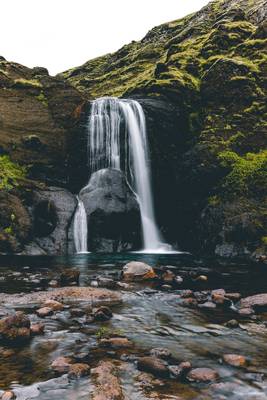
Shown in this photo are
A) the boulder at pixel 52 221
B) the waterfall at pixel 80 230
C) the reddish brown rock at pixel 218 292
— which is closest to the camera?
the reddish brown rock at pixel 218 292

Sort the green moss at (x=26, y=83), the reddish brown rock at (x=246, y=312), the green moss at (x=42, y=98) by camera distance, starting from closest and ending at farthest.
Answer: the reddish brown rock at (x=246, y=312)
the green moss at (x=42, y=98)
the green moss at (x=26, y=83)

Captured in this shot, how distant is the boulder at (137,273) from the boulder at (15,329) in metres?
7.50

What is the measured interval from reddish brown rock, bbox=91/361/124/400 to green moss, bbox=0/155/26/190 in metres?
21.3

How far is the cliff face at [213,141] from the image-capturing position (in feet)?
86.2

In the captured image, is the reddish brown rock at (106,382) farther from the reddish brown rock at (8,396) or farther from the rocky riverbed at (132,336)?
the reddish brown rock at (8,396)

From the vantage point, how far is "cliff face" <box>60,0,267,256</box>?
26.3 meters

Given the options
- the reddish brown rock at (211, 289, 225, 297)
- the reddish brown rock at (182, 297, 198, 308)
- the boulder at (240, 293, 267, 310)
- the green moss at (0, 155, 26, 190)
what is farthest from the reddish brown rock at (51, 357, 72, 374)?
the green moss at (0, 155, 26, 190)

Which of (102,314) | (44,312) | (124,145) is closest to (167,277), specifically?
(102,314)

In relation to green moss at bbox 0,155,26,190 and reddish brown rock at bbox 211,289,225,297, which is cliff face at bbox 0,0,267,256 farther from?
reddish brown rock at bbox 211,289,225,297

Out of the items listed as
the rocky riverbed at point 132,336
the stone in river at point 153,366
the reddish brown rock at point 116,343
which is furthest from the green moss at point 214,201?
the stone in river at point 153,366

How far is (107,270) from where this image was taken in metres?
18.8

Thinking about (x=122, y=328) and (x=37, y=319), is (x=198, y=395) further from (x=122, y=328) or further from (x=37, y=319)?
(x=37, y=319)

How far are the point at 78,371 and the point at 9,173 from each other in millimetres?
23346

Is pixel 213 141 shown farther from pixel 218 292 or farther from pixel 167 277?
pixel 218 292
